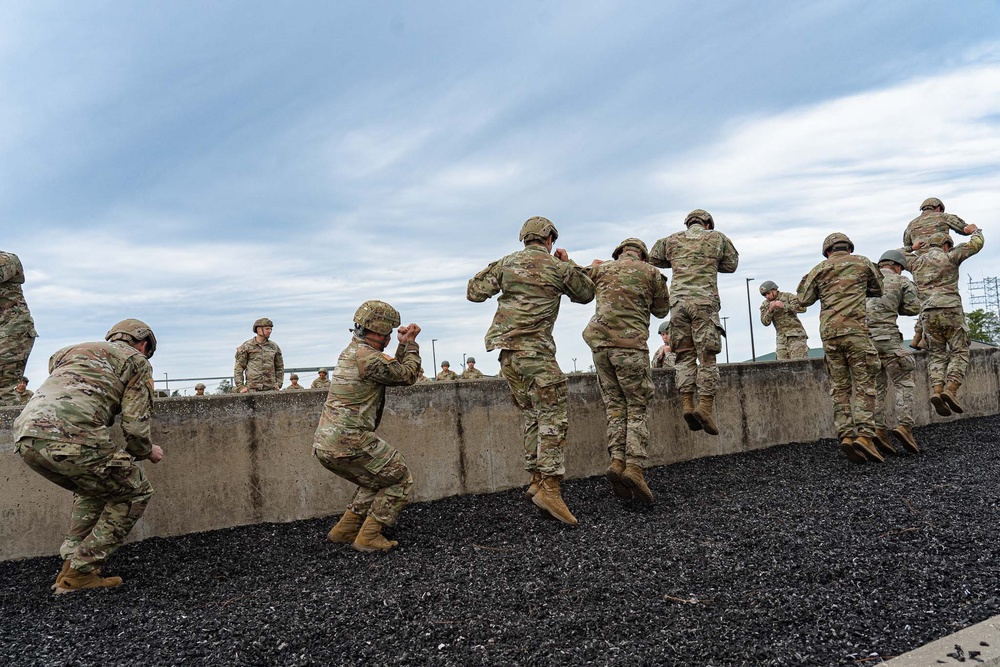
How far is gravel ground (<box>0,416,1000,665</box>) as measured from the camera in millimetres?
3283

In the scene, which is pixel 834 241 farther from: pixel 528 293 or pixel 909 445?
pixel 528 293

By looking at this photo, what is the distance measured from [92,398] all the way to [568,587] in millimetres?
2996

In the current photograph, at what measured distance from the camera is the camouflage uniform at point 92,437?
4.28 meters

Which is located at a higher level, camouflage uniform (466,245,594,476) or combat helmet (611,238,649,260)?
combat helmet (611,238,649,260)

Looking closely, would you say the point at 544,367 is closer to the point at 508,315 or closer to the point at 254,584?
the point at 508,315

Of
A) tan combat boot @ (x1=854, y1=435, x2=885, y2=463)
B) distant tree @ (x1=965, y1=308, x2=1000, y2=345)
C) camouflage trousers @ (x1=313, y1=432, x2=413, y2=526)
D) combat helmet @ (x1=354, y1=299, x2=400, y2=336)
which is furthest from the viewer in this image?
distant tree @ (x1=965, y1=308, x2=1000, y2=345)

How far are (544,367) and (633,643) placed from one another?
264 centimetres

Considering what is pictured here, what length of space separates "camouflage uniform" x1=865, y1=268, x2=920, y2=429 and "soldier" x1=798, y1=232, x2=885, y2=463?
1033mm

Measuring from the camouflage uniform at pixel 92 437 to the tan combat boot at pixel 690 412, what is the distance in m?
4.91

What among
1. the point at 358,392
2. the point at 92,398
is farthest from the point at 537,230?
the point at 92,398

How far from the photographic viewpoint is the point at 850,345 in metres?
7.30

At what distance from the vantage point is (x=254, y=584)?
14.9 feet

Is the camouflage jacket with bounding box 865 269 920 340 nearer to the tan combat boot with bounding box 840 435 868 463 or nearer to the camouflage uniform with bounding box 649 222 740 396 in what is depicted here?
the tan combat boot with bounding box 840 435 868 463

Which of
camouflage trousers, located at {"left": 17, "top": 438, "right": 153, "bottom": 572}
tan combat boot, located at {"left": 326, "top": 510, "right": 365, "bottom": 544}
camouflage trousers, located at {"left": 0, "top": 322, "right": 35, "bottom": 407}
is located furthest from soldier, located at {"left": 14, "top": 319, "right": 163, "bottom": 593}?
camouflage trousers, located at {"left": 0, "top": 322, "right": 35, "bottom": 407}
